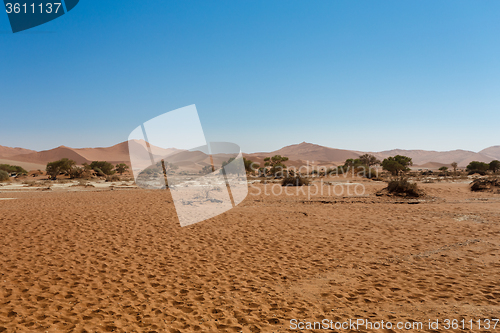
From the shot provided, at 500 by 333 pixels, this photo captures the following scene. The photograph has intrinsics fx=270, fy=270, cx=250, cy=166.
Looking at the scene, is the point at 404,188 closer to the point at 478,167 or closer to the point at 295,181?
the point at 295,181

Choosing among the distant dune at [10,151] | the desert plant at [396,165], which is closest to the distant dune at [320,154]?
the desert plant at [396,165]

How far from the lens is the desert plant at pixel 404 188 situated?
1898cm

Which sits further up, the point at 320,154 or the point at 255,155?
the point at 255,155

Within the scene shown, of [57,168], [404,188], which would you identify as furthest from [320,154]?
[404,188]

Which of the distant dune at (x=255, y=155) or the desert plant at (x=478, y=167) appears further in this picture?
the distant dune at (x=255, y=155)

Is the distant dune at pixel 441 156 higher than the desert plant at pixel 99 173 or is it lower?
higher

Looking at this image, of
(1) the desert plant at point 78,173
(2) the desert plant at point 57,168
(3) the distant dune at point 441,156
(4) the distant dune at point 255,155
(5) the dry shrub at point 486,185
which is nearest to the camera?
(5) the dry shrub at point 486,185

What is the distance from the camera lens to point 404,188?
19.3 metres

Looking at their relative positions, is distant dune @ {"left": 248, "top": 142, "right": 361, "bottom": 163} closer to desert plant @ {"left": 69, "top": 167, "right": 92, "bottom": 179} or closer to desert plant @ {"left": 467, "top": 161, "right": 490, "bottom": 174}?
desert plant @ {"left": 467, "top": 161, "right": 490, "bottom": 174}

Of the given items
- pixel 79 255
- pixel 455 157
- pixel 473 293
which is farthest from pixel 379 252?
pixel 455 157

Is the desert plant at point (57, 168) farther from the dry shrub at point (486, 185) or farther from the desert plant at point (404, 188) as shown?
the dry shrub at point (486, 185)

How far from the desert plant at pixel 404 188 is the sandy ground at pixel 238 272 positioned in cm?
725

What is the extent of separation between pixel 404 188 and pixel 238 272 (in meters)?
17.2

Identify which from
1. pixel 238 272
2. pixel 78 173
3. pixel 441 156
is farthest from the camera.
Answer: pixel 441 156
